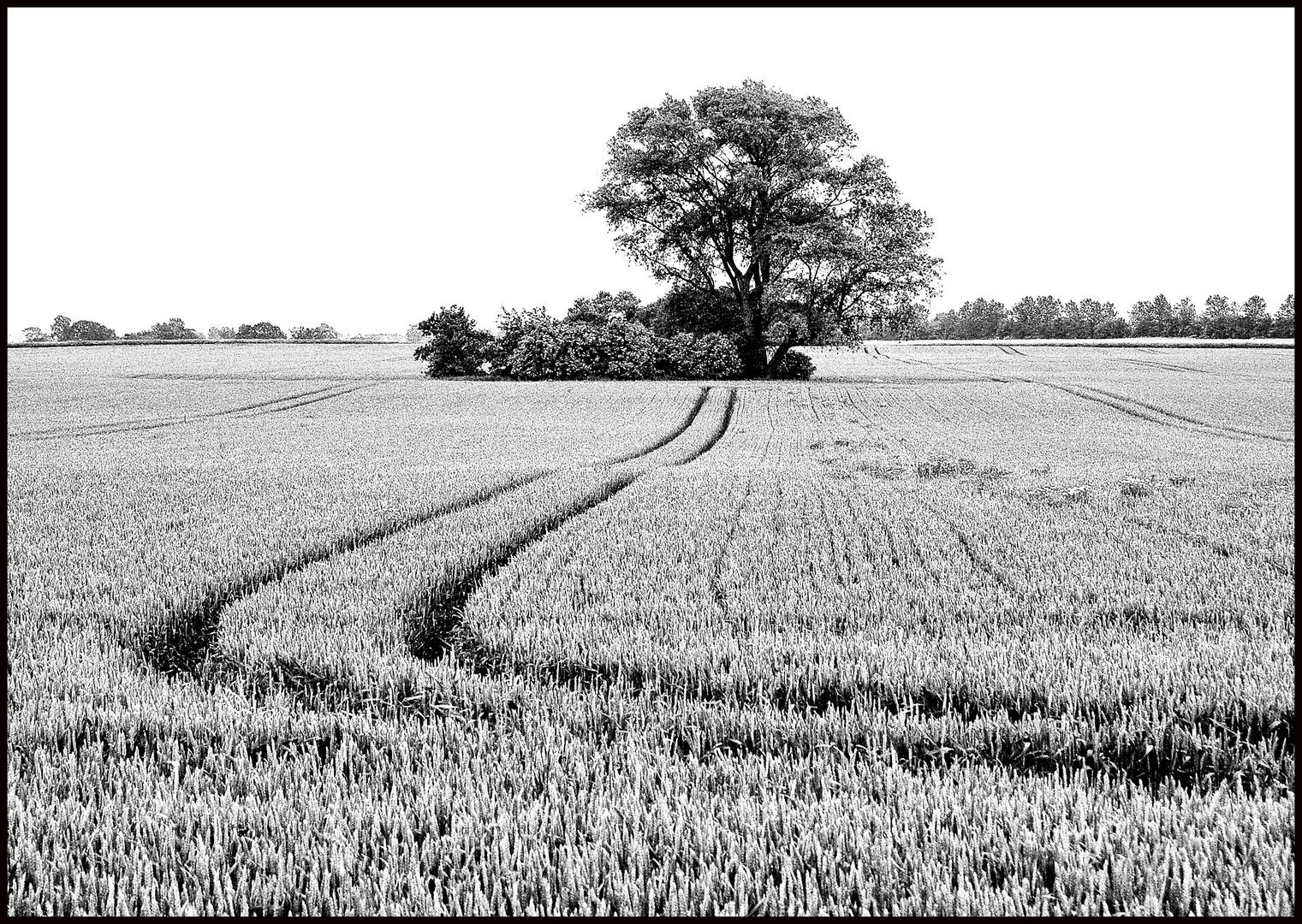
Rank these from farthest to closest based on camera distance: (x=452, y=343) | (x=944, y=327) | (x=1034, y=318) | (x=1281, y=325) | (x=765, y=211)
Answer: (x=944, y=327), (x=1034, y=318), (x=1281, y=325), (x=452, y=343), (x=765, y=211)

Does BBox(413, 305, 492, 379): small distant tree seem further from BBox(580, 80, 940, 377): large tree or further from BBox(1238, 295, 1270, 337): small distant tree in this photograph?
BBox(1238, 295, 1270, 337): small distant tree

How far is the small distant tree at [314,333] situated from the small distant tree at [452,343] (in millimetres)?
76936

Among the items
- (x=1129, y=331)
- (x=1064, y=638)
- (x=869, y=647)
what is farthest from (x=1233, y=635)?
(x=1129, y=331)

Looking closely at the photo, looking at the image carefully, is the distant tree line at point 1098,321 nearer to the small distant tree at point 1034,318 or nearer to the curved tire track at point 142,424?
the small distant tree at point 1034,318

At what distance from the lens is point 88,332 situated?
397 feet

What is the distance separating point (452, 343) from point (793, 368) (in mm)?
25611

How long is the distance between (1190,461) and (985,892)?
68.5 ft

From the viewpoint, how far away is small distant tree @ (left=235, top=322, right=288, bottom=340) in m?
132

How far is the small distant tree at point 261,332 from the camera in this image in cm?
13212

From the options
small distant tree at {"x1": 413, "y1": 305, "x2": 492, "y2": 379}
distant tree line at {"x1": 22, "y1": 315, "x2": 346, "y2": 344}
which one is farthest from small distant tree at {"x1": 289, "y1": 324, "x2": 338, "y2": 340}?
small distant tree at {"x1": 413, "y1": 305, "x2": 492, "y2": 379}

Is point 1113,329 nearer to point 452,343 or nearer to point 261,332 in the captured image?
point 452,343

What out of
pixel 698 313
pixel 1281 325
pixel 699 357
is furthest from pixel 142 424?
pixel 1281 325

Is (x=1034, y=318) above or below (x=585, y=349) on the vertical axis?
above

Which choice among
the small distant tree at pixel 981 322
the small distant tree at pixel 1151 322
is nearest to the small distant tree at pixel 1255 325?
the small distant tree at pixel 1151 322
